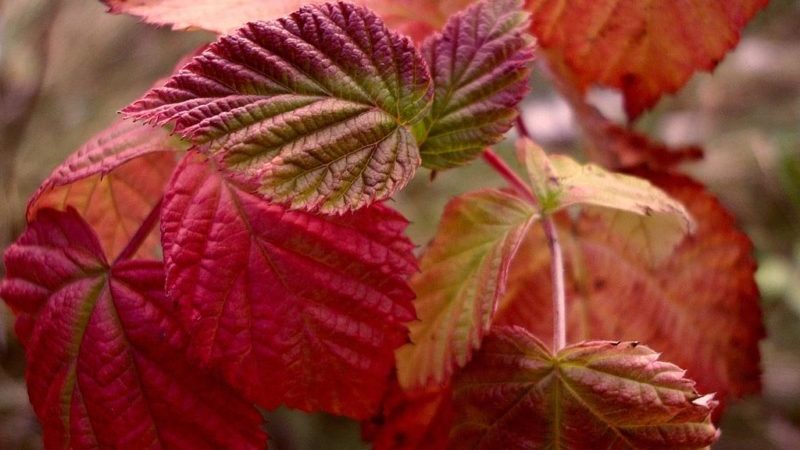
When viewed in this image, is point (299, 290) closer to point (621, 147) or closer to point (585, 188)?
point (585, 188)

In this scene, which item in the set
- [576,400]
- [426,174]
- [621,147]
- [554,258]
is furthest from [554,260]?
[426,174]

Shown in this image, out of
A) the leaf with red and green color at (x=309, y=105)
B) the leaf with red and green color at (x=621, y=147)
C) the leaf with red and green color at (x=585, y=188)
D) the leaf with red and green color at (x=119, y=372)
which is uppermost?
the leaf with red and green color at (x=621, y=147)

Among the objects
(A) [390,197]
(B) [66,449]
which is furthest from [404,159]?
(B) [66,449]

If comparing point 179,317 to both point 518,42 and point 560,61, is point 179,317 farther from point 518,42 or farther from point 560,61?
point 560,61

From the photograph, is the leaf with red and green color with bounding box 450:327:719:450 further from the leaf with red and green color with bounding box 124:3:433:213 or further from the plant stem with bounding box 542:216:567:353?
the leaf with red and green color with bounding box 124:3:433:213

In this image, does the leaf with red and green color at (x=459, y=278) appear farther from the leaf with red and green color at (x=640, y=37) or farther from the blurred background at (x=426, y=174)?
the blurred background at (x=426, y=174)

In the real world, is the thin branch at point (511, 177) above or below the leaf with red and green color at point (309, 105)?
above

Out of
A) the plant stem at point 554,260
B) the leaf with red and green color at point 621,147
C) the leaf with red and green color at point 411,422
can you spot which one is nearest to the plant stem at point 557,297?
the plant stem at point 554,260
